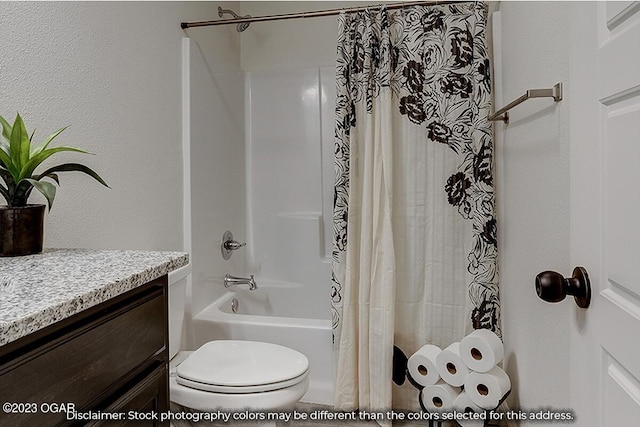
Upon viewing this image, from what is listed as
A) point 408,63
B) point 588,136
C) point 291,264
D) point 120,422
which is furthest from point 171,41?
point 588,136

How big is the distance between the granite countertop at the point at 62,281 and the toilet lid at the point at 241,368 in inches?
Answer: 21.4

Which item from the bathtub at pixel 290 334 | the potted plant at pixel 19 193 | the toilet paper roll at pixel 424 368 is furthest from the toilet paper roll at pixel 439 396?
the potted plant at pixel 19 193

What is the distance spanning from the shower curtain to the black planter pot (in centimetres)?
121

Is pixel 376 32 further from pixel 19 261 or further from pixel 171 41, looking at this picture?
pixel 19 261

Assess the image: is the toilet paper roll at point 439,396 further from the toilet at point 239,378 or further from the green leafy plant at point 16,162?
the green leafy plant at point 16,162

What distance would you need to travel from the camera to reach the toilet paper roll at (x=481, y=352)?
5.35 feet

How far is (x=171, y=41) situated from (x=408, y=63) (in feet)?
3.57

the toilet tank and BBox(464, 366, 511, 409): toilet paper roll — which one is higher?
the toilet tank

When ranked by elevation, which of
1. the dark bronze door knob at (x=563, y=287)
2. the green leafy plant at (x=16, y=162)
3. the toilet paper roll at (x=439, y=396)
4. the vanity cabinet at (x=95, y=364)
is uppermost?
the green leafy plant at (x=16, y=162)

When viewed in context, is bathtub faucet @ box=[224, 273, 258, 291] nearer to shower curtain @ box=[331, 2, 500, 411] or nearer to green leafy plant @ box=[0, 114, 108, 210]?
shower curtain @ box=[331, 2, 500, 411]

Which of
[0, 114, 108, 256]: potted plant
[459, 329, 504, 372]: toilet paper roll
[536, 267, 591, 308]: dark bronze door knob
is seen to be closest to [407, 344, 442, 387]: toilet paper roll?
[459, 329, 504, 372]: toilet paper roll

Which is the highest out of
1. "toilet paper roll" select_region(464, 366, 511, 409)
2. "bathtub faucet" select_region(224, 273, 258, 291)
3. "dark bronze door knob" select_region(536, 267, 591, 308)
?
"dark bronze door knob" select_region(536, 267, 591, 308)

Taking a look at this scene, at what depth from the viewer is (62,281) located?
0.82m

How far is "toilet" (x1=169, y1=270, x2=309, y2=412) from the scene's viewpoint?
139cm
